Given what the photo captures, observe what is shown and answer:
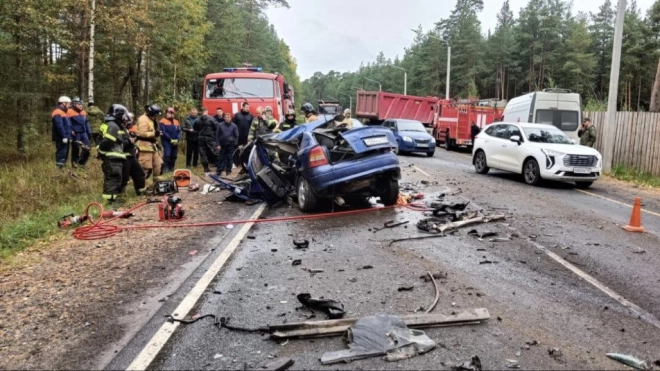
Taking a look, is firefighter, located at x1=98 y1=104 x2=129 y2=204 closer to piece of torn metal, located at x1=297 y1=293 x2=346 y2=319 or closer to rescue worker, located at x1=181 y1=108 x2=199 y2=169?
rescue worker, located at x1=181 y1=108 x2=199 y2=169

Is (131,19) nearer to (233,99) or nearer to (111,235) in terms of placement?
(233,99)

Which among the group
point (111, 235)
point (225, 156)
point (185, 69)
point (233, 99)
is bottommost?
point (111, 235)

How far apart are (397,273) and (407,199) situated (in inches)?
174

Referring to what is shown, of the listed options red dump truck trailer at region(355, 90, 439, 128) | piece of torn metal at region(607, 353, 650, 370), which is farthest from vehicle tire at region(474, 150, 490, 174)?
red dump truck trailer at region(355, 90, 439, 128)

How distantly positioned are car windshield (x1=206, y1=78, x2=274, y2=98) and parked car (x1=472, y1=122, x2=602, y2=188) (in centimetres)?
696

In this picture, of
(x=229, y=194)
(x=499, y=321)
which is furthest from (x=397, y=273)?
(x=229, y=194)

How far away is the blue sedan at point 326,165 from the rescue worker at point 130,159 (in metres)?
2.31

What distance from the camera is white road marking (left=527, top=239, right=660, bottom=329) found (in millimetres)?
4039

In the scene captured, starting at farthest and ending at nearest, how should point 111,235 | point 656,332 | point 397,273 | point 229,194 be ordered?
1. point 229,194
2. point 111,235
3. point 397,273
4. point 656,332

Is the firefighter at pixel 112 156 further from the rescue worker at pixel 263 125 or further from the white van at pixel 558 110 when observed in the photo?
the white van at pixel 558 110

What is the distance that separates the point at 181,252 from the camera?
20.0 ft

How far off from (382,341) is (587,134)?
54.3 feet

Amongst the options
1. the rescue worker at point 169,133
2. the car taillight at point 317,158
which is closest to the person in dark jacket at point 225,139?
the rescue worker at point 169,133

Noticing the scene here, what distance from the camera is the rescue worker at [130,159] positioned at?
9.27 m
